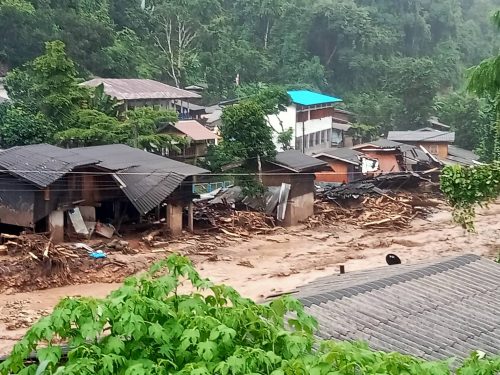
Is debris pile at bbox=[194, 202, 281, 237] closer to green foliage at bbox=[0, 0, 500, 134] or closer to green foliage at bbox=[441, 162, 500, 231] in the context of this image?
green foliage at bbox=[441, 162, 500, 231]

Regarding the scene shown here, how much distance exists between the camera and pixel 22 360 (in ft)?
12.5

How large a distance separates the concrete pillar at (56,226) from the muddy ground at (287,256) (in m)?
1.91

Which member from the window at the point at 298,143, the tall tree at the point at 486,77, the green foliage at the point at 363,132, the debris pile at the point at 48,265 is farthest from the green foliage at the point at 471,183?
the green foliage at the point at 363,132

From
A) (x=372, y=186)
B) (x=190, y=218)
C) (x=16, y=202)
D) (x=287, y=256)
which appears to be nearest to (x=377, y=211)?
(x=372, y=186)

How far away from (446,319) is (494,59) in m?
7.87

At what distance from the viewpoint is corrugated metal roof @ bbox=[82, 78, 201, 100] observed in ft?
116

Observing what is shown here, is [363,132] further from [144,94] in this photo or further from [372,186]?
[144,94]

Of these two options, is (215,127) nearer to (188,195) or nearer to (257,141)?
(257,141)

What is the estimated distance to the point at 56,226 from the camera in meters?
21.2

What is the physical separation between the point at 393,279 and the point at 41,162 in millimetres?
15686

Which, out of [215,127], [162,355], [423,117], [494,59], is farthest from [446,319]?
[423,117]

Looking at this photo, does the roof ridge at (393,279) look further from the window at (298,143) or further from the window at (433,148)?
the window at (298,143)

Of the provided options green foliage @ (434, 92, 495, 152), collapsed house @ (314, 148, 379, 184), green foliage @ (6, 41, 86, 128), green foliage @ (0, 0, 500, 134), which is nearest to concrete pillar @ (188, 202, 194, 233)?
green foliage @ (6, 41, 86, 128)

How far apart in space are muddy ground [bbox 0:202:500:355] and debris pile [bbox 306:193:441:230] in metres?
0.62
